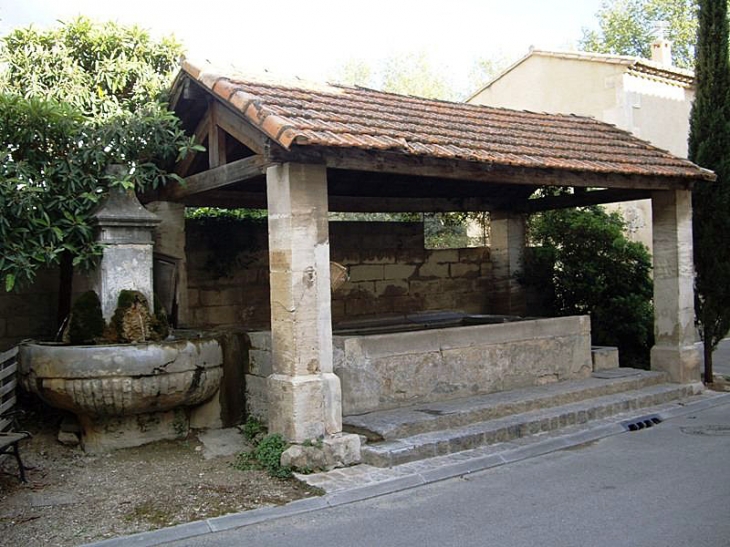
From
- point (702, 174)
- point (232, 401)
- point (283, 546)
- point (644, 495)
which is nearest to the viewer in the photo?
point (283, 546)

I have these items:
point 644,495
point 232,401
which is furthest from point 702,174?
point 232,401

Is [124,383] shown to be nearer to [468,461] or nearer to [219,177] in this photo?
[219,177]

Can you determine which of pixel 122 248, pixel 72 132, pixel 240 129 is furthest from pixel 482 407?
pixel 72 132

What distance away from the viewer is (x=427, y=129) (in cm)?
767

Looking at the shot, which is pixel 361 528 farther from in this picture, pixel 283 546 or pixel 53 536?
pixel 53 536

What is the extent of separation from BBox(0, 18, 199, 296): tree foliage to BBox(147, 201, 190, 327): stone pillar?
0.33 m

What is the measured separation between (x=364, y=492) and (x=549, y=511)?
4.62 feet

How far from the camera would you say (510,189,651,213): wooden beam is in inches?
402

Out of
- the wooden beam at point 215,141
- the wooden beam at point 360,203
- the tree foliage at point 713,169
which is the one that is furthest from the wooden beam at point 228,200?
the tree foliage at point 713,169

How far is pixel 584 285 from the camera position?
1190 cm

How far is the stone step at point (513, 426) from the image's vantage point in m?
6.46

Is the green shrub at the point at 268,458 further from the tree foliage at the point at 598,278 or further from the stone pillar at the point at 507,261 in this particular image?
the tree foliage at the point at 598,278

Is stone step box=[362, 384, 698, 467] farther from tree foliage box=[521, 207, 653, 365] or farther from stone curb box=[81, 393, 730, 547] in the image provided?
tree foliage box=[521, 207, 653, 365]

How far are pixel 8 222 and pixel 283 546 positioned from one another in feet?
12.7
